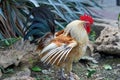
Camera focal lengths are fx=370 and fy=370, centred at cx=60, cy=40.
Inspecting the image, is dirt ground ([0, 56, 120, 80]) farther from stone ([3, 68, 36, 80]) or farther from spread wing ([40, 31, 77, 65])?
spread wing ([40, 31, 77, 65])

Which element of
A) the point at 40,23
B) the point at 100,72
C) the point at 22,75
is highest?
the point at 40,23

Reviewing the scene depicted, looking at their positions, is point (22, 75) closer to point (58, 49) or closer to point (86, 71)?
point (58, 49)

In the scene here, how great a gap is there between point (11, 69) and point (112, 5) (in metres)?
5.88

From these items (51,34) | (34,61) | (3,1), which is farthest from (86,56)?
(3,1)

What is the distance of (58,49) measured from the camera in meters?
3.74

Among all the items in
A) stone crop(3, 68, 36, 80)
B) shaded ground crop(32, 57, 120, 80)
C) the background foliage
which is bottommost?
shaded ground crop(32, 57, 120, 80)

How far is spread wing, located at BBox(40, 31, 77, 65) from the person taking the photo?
3.73 metres

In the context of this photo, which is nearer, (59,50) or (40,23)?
(59,50)

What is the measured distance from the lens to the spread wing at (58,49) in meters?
3.73

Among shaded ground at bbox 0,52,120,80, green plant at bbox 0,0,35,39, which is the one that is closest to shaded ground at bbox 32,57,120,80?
shaded ground at bbox 0,52,120,80

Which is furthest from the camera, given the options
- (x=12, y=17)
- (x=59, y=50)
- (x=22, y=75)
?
(x=12, y=17)

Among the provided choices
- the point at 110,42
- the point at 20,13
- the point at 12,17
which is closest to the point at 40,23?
the point at 110,42

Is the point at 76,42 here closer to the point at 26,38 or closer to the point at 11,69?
the point at 26,38

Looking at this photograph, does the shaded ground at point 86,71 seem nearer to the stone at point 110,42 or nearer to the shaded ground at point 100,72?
the shaded ground at point 100,72
